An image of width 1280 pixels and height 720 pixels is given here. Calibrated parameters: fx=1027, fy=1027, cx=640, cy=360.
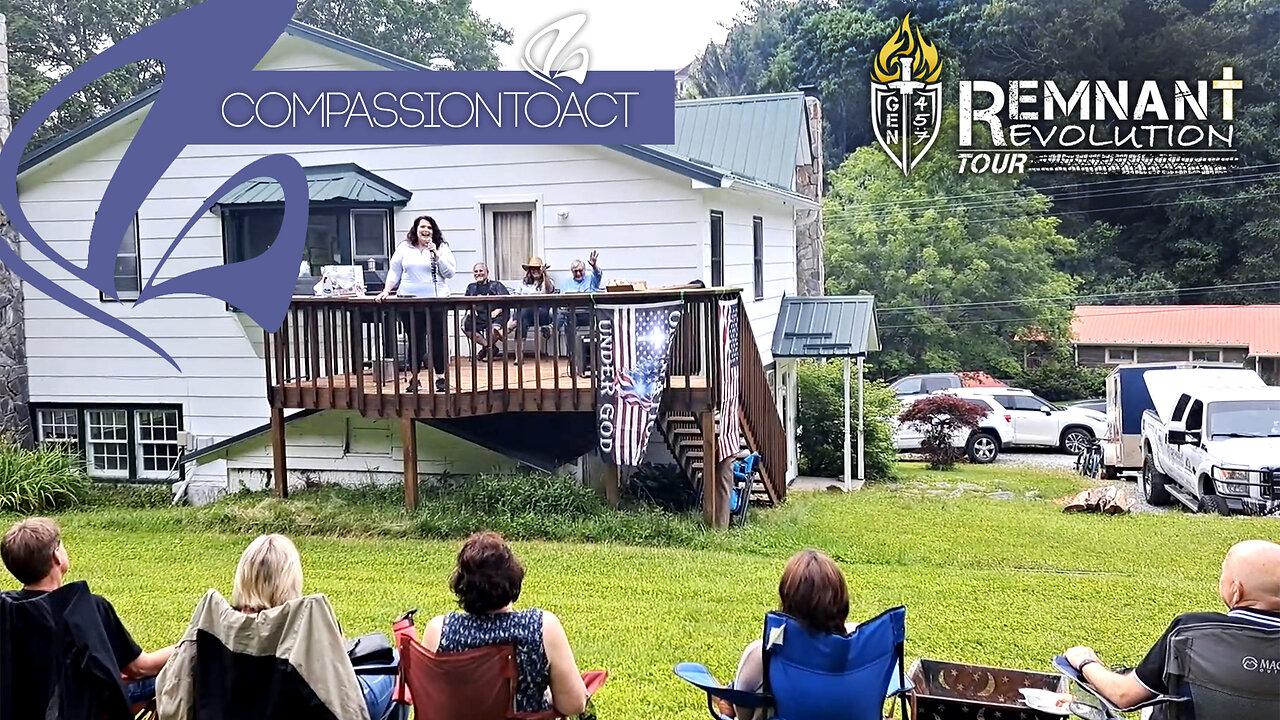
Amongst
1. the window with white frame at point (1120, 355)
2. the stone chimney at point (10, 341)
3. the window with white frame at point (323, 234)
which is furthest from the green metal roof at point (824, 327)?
the window with white frame at point (1120, 355)

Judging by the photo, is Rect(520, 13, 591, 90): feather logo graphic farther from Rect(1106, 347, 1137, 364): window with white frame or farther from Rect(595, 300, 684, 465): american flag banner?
Rect(1106, 347, 1137, 364): window with white frame

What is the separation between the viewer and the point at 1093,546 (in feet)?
25.9

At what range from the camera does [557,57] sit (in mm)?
9359

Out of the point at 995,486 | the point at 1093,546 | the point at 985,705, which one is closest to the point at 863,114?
the point at 995,486

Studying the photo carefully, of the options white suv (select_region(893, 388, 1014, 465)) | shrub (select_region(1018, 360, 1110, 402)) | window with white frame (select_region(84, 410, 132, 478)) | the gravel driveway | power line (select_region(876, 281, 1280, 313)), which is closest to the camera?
window with white frame (select_region(84, 410, 132, 478))

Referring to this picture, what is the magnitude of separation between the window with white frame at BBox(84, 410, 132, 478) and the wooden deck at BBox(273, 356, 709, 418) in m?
3.32

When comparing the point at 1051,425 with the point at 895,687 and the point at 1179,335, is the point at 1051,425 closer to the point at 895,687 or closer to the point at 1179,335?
the point at 1179,335

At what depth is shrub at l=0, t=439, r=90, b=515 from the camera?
9.12m

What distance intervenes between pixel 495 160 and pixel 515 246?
0.82 m

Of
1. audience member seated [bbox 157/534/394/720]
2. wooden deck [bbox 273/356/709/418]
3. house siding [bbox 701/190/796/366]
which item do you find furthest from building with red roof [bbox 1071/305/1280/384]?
audience member seated [bbox 157/534/394/720]

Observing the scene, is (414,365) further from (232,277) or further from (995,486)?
(995,486)

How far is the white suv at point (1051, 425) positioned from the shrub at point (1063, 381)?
7495 mm
